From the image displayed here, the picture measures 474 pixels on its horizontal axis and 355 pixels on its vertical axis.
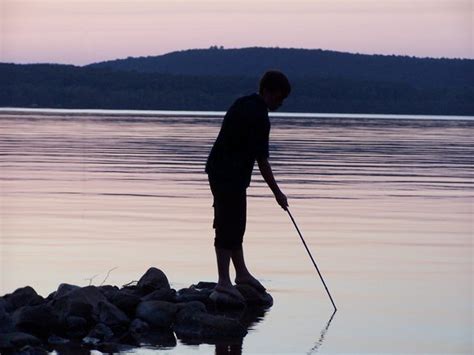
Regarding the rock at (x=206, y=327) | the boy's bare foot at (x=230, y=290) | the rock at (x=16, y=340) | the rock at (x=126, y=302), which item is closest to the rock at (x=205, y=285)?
the boy's bare foot at (x=230, y=290)

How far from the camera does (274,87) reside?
35.3 feet

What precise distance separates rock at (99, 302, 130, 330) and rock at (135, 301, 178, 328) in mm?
183

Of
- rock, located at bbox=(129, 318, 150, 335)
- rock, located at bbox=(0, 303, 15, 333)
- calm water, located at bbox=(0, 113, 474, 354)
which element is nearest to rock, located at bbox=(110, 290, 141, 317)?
rock, located at bbox=(129, 318, 150, 335)

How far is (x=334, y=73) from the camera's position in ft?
472

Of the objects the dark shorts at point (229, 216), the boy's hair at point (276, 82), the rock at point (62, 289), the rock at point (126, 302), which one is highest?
the boy's hair at point (276, 82)

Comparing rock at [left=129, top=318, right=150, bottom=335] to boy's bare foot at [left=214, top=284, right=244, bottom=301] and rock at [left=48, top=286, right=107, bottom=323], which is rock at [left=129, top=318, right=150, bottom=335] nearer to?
rock at [left=48, top=286, right=107, bottom=323]

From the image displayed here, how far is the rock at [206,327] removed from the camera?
9.44 m

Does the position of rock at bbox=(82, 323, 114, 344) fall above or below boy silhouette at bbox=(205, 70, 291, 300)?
below

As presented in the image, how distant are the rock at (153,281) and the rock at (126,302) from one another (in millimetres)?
652

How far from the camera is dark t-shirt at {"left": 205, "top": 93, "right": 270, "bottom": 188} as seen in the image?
1077 cm

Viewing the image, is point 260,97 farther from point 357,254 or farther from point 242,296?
point 357,254

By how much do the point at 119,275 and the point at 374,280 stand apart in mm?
2170

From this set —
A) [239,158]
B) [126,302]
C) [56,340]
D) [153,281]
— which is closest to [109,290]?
[126,302]

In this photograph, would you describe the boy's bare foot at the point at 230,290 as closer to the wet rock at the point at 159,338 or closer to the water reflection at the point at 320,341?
the water reflection at the point at 320,341
